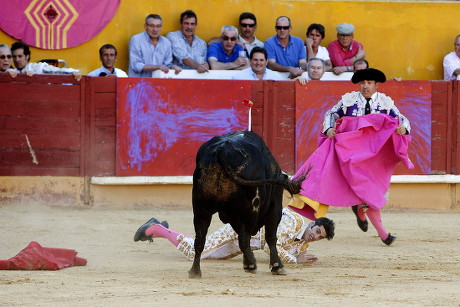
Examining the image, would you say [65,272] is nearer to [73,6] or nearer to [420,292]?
[420,292]

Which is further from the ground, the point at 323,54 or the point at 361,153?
the point at 323,54

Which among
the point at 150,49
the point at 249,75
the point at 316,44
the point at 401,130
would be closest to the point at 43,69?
the point at 150,49

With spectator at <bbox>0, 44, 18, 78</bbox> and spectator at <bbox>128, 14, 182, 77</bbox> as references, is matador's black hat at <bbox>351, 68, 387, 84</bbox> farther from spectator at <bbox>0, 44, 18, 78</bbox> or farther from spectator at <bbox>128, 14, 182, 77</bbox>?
spectator at <bbox>0, 44, 18, 78</bbox>

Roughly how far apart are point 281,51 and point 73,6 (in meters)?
2.21

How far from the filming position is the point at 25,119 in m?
9.43

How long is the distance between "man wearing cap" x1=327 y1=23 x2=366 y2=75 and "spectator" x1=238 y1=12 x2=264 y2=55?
77 cm

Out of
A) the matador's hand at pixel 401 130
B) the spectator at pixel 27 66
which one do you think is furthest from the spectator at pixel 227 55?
the matador's hand at pixel 401 130

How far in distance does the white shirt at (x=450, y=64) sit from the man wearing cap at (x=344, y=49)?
3.25ft

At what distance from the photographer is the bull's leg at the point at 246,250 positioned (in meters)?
5.19

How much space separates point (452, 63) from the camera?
10750mm

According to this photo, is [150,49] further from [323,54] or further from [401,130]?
[401,130]

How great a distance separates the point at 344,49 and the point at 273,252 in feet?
17.7

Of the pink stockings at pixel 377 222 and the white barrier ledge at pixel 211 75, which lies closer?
the pink stockings at pixel 377 222

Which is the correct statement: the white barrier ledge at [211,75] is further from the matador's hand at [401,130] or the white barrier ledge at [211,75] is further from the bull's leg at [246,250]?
the bull's leg at [246,250]
